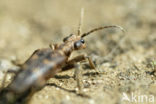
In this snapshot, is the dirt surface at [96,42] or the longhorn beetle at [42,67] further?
the dirt surface at [96,42]

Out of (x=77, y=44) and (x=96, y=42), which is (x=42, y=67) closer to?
(x=77, y=44)

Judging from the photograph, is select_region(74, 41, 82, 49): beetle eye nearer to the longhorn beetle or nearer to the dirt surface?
the longhorn beetle

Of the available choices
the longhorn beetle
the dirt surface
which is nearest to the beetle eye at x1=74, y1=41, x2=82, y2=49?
the longhorn beetle

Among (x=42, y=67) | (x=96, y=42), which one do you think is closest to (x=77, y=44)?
(x=42, y=67)

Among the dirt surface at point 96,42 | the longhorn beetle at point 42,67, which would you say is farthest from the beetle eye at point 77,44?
the dirt surface at point 96,42

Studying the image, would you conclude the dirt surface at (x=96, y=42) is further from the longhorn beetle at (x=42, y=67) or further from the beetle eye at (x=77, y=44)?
the beetle eye at (x=77, y=44)

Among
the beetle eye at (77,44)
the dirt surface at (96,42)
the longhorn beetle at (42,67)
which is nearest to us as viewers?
the longhorn beetle at (42,67)
